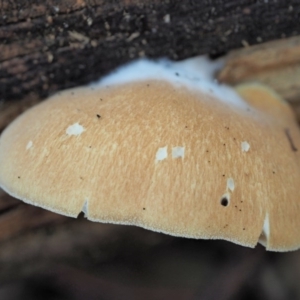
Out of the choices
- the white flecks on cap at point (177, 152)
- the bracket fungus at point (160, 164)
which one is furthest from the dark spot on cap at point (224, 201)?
the white flecks on cap at point (177, 152)

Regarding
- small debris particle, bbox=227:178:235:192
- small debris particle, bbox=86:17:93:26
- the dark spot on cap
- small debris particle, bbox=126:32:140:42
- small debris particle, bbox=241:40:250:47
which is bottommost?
the dark spot on cap

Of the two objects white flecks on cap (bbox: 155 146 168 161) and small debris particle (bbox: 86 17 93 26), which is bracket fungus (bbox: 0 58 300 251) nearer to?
white flecks on cap (bbox: 155 146 168 161)

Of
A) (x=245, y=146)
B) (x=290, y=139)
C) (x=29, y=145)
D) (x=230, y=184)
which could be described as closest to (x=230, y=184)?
(x=230, y=184)

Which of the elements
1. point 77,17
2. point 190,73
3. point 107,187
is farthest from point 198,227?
point 77,17

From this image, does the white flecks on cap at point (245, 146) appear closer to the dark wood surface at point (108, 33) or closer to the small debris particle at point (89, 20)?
the dark wood surface at point (108, 33)

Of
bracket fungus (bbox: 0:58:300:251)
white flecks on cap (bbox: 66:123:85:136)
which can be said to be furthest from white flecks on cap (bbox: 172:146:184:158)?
white flecks on cap (bbox: 66:123:85:136)

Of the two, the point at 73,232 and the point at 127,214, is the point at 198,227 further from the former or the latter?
the point at 73,232

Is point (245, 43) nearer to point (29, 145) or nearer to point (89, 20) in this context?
point (89, 20)
